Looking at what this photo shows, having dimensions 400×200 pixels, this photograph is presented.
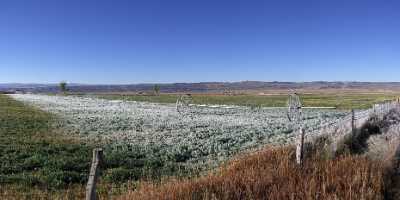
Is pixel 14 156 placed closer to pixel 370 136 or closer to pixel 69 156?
pixel 69 156

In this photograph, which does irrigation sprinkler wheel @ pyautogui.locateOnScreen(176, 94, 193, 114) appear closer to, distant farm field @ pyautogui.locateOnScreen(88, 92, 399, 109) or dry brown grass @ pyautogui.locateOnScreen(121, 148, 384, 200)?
distant farm field @ pyautogui.locateOnScreen(88, 92, 399, 109)

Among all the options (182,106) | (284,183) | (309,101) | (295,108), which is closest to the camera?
(284,183)

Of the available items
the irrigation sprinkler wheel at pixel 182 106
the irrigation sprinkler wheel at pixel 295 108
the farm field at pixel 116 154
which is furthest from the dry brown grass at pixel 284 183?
the irrigation sprinkler wheel at pixel 182 106

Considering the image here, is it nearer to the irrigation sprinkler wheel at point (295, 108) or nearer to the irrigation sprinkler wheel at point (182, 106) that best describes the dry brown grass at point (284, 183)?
the irrigation sprinkler wheel at point (295, 108)

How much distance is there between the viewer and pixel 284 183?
37.4 feet

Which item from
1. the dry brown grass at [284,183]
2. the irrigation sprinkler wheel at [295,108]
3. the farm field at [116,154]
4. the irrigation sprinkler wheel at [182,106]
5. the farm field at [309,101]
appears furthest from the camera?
the farm field at [309,101]

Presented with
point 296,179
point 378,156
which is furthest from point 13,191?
point 378,156

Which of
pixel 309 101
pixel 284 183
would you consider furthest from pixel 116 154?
pixel 309 101

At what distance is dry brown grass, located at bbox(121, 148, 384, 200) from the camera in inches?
416

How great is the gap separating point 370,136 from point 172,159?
819cm

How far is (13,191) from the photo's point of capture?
44.8ft

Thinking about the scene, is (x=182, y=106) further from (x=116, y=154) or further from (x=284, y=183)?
(x=284, y=183)

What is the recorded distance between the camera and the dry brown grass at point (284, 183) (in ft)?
34.7

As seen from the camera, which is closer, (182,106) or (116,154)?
(116,154)
